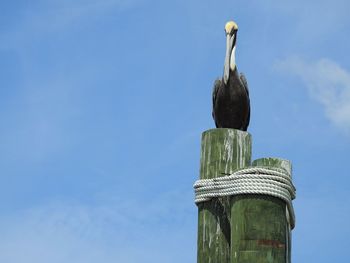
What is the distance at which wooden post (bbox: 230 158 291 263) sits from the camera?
4.49 m

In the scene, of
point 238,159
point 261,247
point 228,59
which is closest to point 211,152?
point 238,159

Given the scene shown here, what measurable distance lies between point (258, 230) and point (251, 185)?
30cm

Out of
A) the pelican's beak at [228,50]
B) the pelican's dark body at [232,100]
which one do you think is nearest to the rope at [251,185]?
the pelican's beak at [228,50]

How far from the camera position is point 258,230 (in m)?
4.52

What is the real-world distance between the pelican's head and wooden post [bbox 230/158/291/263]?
10.9 feet

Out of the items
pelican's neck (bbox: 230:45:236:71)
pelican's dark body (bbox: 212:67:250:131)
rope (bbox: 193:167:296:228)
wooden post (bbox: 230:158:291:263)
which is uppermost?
pelican's neck (bbox: 230:45:236:71)

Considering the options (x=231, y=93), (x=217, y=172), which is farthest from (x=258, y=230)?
(x=231, y=93)

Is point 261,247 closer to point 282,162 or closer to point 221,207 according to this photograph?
point 221,207

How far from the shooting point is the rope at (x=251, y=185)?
466 centimetres

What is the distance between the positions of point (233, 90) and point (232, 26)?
0.78 metres

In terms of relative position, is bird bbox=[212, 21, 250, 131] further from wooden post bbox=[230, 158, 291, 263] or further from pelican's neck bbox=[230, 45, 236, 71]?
Result: wooden post bbox=[230, 158, 291, 263]

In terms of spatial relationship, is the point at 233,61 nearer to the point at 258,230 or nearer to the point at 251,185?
the point at 251,185

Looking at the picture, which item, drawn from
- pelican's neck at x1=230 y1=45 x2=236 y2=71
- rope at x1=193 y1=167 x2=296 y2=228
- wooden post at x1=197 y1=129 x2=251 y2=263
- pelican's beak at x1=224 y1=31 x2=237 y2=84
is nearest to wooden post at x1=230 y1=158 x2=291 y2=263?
rope at x1=193 y1=167 x2=296 y2=228

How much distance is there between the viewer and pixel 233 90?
26.2ft
